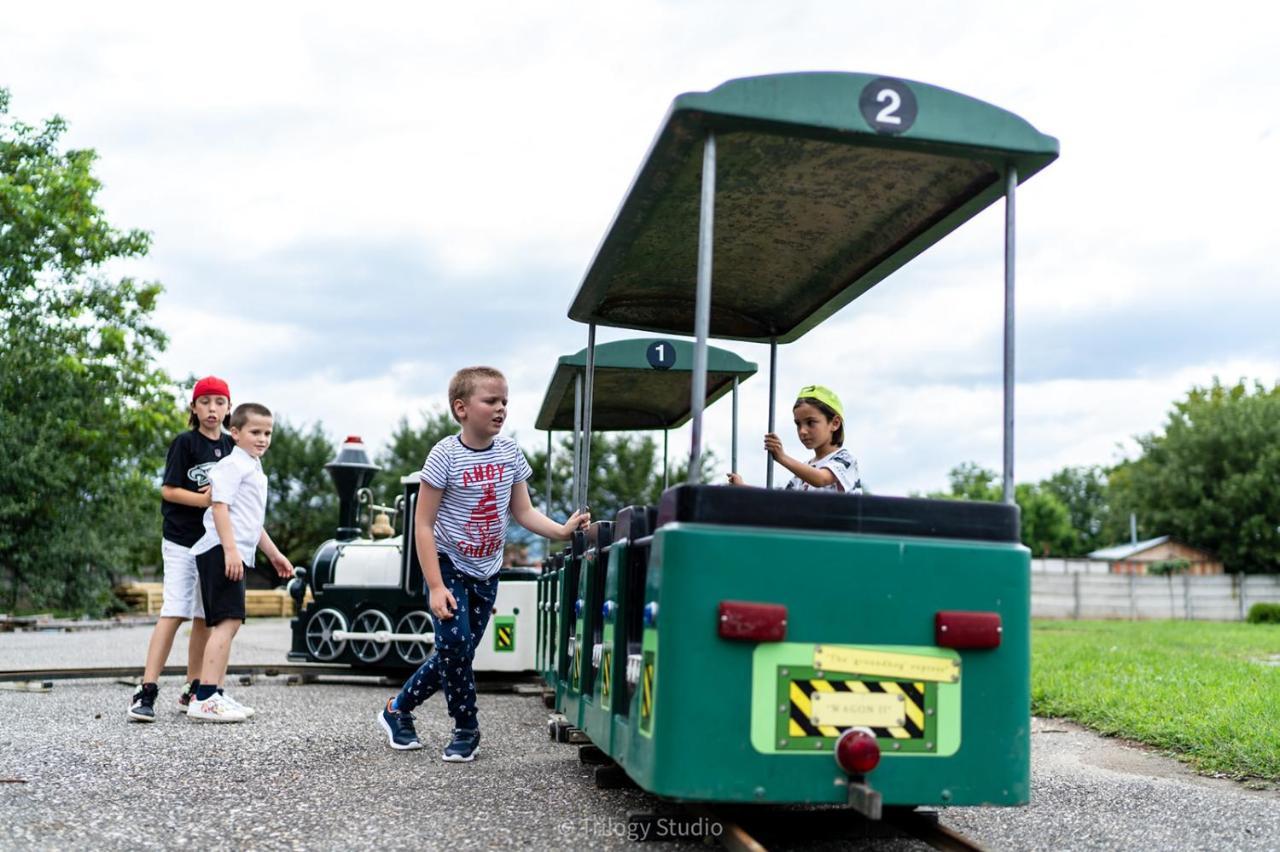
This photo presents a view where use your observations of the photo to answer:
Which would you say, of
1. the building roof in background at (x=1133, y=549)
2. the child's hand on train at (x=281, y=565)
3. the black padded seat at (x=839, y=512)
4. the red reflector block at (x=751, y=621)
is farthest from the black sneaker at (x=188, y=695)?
the building roof in background at (x=1133, y=549)

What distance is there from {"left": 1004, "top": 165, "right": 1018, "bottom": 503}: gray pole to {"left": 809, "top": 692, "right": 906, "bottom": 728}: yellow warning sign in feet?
2.37

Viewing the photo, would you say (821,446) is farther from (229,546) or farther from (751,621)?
(229,546)

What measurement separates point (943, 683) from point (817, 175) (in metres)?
1.60

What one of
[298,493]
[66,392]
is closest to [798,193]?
[66,392]

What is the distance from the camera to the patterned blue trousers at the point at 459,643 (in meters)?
4.78

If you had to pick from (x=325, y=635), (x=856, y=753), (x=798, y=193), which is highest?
(x=798, y=193)

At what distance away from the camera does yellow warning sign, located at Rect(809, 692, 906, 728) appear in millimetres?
3119

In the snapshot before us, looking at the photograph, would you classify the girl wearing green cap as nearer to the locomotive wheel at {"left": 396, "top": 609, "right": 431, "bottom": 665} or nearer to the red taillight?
the red taillight

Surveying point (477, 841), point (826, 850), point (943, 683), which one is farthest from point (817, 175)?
point (477, 841)

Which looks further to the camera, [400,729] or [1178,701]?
[1178,701]

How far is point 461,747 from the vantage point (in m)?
5.00

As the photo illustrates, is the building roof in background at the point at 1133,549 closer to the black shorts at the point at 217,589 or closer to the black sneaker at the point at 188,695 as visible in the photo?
the black sneaker at the point at 188,695

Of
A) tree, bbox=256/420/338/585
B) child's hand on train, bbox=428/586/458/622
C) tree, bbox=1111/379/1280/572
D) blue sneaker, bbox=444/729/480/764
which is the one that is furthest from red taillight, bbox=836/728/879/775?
tree, bbox=1111/379/1280/572

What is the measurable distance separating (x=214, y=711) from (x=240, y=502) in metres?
1.07
